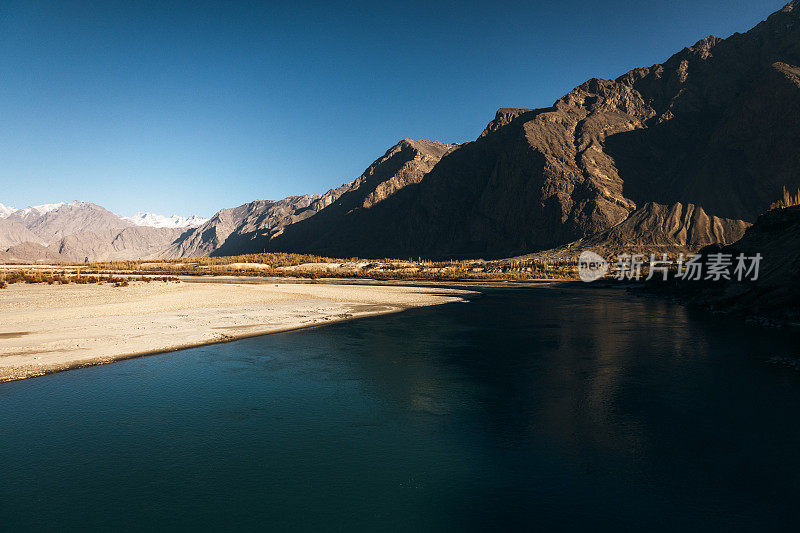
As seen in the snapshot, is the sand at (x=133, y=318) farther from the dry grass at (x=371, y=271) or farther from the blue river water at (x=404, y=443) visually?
the dry grass at (x=371, y=271)

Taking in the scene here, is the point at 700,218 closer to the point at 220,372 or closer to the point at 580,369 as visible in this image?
the point at 580,369

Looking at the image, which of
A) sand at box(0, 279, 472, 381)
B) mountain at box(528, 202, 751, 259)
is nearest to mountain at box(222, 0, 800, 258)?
mountain at box(528, 202, 751, 259)

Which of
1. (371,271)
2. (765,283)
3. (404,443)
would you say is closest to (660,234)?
(371,271)

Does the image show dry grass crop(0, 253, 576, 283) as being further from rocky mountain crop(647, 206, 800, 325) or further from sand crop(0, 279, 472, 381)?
Result: rocky mountain crop(647, 206, 800, 325)

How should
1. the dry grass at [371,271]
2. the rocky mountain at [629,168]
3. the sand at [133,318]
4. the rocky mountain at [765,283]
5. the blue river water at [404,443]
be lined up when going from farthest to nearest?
the rocky mountain at [629,168] → the dry grass at [371,271] → the rocky mountain at [765,283] → the sand at [133,318] → the blue river water at [404,443]

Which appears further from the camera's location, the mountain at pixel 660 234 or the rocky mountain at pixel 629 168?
the rocky mountain at pixel 629 168

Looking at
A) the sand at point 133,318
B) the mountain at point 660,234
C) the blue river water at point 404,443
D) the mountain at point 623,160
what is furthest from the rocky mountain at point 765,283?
the mountain at point 623,160

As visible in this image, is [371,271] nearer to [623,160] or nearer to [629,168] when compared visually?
[629,168]
